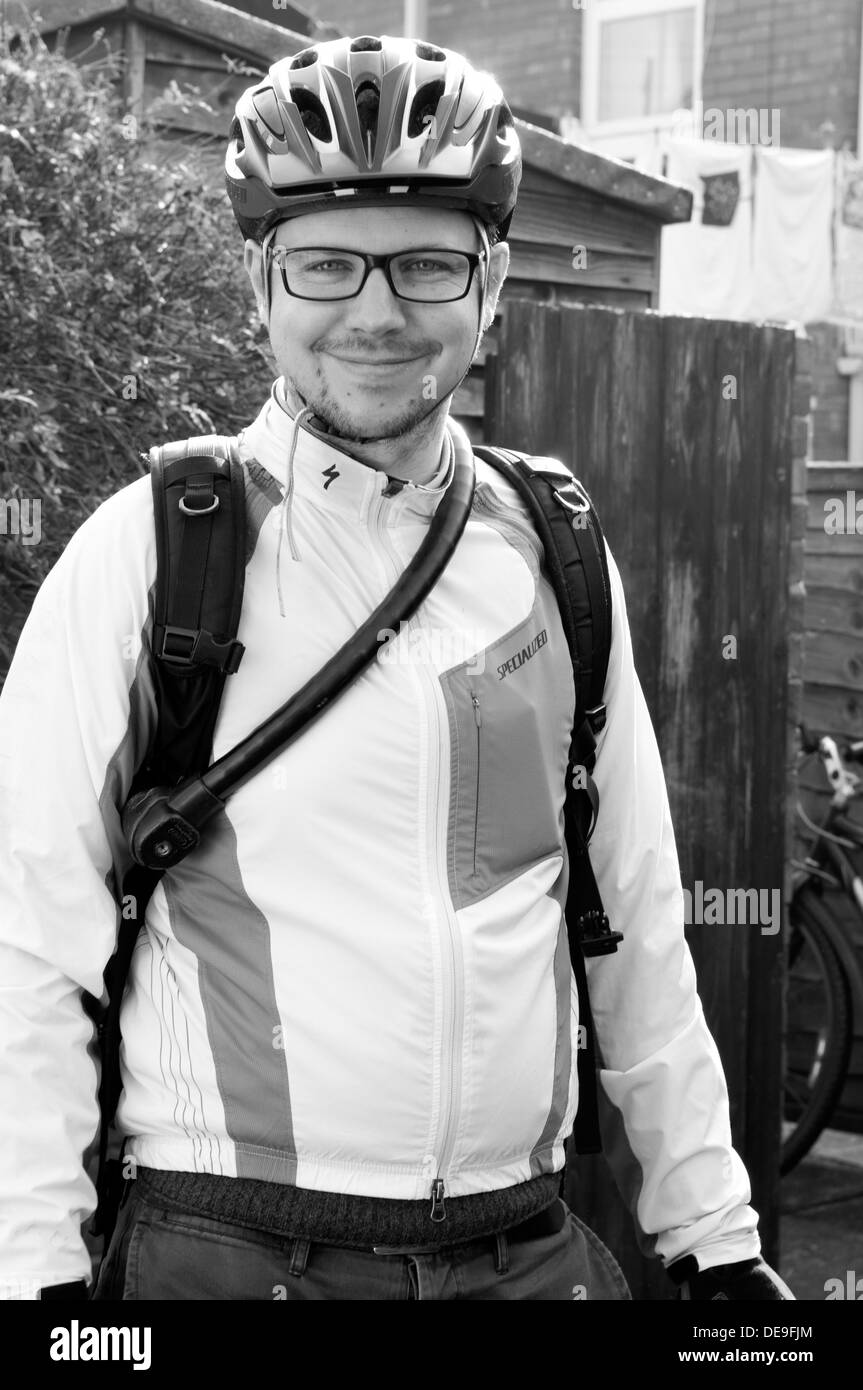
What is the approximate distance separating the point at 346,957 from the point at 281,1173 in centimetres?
26

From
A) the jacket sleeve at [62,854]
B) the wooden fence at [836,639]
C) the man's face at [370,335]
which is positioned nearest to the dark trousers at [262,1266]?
the jacket sleeve at [62,854]

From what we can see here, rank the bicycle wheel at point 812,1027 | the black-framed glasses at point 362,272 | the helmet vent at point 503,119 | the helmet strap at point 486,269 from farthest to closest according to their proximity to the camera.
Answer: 1. the bicycle wheel at point 812,1027
2. the helmet vent at point 503,119
3. the helmet strap at point 486,269
4. the black-framed glasses at point 362,272

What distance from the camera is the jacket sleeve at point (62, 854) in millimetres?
1837

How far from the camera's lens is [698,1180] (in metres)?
2.28

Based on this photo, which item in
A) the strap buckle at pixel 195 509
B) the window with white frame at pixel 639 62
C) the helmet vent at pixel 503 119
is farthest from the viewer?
the window with white frame at pixel 639 62

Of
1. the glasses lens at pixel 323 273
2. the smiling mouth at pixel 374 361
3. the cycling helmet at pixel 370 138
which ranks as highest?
the cycling helmet at pixel 370 138

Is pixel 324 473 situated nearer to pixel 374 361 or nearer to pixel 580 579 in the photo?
pixel 374 361

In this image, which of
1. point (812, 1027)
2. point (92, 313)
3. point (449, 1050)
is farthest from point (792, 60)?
point (449, 1050)

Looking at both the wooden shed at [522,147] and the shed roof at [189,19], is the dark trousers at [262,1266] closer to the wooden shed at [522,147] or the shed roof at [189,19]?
the wooden shed at [522,147]

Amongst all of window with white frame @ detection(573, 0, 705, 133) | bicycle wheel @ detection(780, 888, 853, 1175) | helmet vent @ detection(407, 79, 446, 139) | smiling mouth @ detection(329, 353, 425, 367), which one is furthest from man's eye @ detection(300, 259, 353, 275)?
window with white frame @ detection(573, 0, 705, 133)

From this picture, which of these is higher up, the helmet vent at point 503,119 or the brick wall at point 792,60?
the brick wall at point 792,60

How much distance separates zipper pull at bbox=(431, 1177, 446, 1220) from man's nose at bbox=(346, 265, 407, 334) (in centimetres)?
106

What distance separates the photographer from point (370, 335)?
2072mm

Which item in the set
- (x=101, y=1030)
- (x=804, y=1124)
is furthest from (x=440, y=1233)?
(x=804, y=1124)
